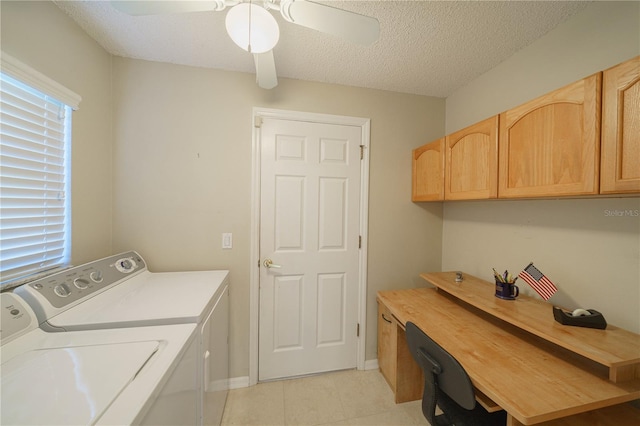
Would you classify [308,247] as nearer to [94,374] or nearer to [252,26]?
[94,374]

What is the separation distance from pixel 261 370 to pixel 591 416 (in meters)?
1.86

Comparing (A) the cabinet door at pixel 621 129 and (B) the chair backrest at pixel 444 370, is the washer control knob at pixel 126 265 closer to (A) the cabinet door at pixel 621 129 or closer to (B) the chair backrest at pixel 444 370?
(B) the chair backrest at pixel 444 370

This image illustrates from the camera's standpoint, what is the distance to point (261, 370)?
1.75 m

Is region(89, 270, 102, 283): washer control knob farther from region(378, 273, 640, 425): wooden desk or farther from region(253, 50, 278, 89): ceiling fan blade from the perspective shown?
region(378, 273, 640, 425): wooden desk

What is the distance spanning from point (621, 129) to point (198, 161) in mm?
2222

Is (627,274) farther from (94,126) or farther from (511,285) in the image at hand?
(94,126)

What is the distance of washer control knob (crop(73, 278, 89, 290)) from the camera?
3.53 feet

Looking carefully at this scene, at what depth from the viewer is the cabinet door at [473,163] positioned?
1.26 m

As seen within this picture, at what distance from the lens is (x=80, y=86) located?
1298 mm

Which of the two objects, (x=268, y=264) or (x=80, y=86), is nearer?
(x=80, y=86)

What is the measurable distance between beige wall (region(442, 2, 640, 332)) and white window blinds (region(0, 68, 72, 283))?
273 cm

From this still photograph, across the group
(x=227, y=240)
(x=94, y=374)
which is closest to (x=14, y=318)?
(x=94, y=374)

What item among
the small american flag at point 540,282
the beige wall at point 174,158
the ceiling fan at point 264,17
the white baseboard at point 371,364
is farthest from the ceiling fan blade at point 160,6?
the white baseboard at point 371,364

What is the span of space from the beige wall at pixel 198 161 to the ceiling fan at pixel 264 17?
0.83 m
